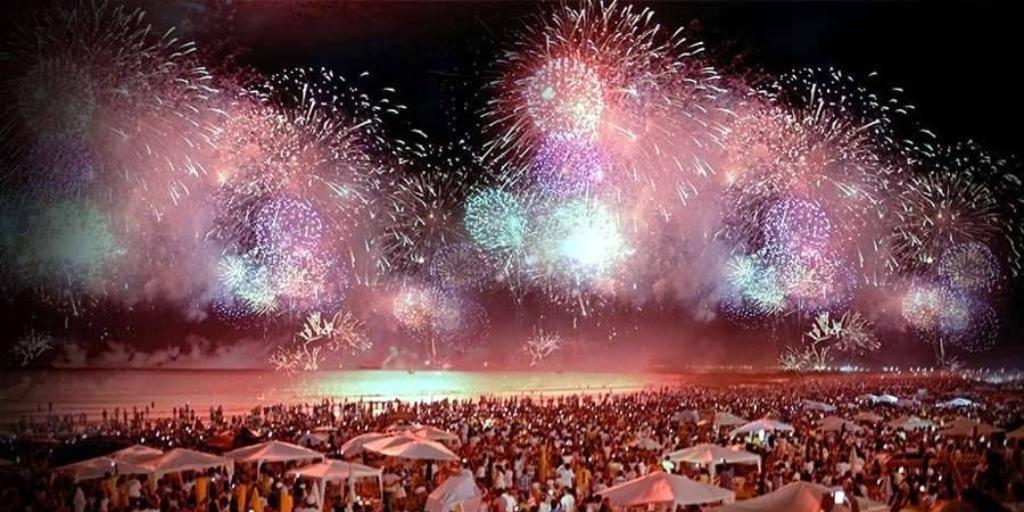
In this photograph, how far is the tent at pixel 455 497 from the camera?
42.8ft

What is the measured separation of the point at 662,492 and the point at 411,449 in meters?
5.59

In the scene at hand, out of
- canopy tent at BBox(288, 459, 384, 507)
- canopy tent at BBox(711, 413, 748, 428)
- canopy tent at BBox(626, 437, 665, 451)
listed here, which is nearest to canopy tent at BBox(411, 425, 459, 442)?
canopy tent at BBox(626, 437, 665, 451)

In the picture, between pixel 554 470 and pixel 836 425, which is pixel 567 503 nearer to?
pixel 554 470

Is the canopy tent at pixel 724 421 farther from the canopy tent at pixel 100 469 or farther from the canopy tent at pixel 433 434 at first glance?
the canopy tent at pixel 100 469

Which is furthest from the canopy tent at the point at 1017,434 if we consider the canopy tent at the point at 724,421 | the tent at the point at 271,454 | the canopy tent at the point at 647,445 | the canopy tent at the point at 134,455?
the canopy tent at the point at 134,455

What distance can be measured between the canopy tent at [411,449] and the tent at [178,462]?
8.74ft

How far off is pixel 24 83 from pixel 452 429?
45.7ft

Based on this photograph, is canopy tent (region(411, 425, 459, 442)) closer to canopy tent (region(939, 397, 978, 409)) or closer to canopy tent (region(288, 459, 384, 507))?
canopy tent (region(288, 459, 384, 507))

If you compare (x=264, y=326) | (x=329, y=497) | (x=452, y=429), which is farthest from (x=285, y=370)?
(x=329, y=497)

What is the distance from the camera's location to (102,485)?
49.1 ft

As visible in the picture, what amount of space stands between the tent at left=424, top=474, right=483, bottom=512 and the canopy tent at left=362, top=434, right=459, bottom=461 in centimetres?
259

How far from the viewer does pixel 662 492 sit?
1205 cm

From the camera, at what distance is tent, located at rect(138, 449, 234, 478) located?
583 inches

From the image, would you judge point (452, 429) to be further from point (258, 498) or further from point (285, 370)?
point (285, 370)
